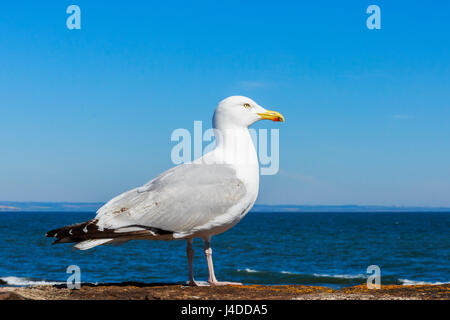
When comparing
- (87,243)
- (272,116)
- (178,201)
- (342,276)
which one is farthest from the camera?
(342,276)

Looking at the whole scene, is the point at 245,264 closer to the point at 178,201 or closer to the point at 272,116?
the point at 272,116

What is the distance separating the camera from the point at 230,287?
271 inches

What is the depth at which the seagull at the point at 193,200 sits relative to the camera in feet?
22.0

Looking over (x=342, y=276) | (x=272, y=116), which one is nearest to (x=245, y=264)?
(x=342, y=276)

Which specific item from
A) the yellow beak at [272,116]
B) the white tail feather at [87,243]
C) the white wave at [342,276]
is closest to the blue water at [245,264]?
the white wave at [342,276]

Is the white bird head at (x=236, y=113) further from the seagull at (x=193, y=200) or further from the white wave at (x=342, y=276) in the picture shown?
the white wave at (x=342, y=276)

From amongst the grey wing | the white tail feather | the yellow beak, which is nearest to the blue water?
the yellow beak

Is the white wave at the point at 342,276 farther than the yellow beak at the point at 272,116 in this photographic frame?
Yes

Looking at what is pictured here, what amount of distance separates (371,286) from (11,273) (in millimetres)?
30011

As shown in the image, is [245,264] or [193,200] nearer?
[193,200]

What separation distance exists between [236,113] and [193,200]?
145 cm

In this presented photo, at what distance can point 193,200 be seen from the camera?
7.00m

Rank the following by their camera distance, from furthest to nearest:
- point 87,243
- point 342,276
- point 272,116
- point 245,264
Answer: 1. point 245,264
2. point 342,276
3. point 272,116
4. point 87,243

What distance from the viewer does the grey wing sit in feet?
22.4
